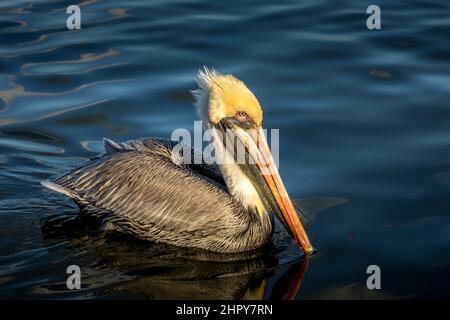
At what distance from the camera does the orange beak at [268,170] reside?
6.45m

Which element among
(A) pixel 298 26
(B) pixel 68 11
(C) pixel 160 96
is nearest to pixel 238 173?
(C) pixel 160 96

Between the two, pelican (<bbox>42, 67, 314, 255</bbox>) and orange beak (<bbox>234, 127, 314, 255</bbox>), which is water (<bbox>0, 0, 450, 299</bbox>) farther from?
orange beak (<bbox>234, 127, 314, 255</bbox>)

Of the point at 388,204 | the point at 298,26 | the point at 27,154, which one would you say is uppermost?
the point at 298,26

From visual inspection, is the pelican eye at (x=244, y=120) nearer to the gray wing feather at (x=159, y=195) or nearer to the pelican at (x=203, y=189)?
the pelican at (x=203, y=189)

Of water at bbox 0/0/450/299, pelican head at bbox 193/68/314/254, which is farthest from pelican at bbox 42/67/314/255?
water at bbox 0/0/450/299

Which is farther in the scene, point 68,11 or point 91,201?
point 68,11

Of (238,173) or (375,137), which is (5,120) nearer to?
(238,173)

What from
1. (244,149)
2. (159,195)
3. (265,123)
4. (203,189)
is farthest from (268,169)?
(265,123)

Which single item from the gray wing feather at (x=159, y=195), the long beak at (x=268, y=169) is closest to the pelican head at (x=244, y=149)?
the long beak at (x=268, y=169)

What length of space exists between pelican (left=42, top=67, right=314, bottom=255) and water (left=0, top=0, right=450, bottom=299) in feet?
0.61

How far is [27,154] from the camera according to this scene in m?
7.98

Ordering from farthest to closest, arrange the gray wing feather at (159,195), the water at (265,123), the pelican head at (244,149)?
1. the gray wing feather at (159,195)
2. the pelican head at (244,149)
3. the water at (265,123)

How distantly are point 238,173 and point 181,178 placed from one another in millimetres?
472

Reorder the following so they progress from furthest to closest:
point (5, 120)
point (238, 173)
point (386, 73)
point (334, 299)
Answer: point (386, 73) < point (5, 120) < point (238, 173) < point (334, 299)
